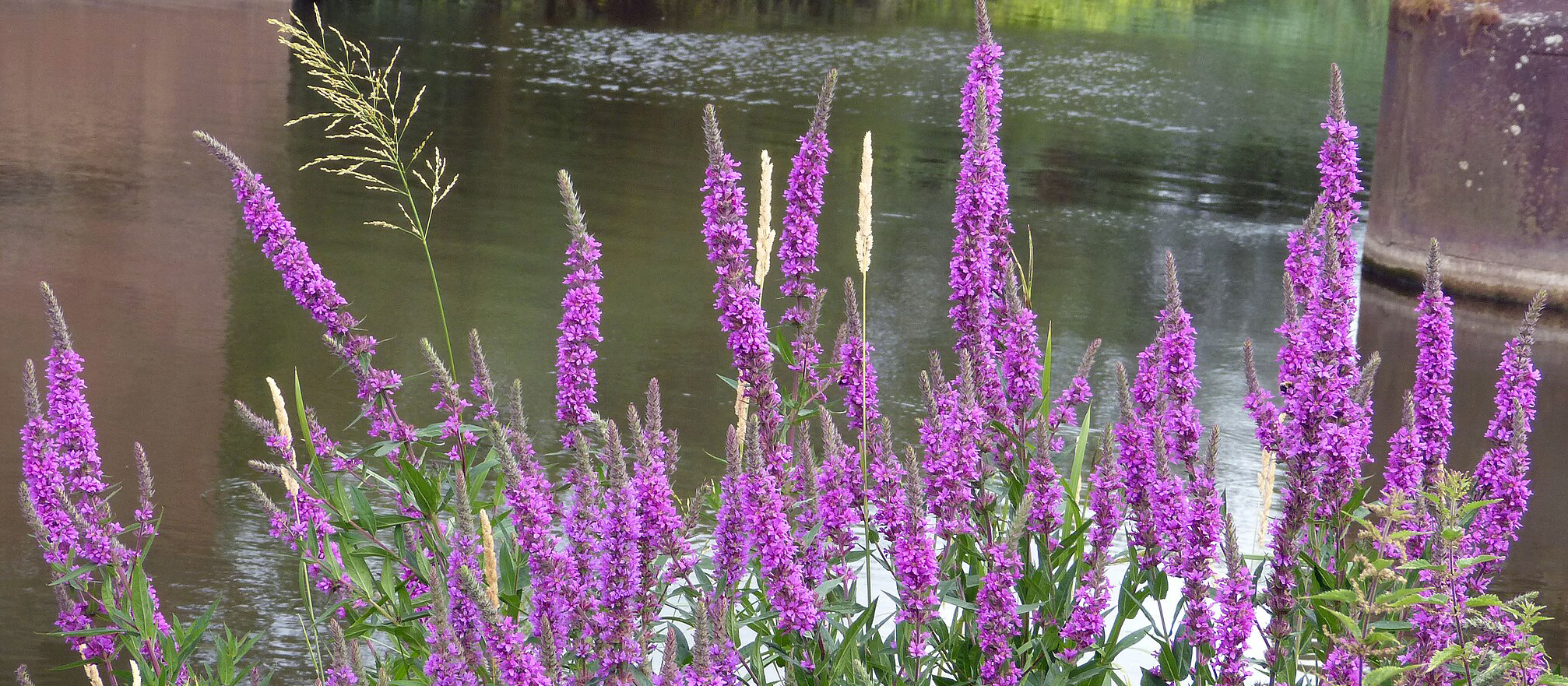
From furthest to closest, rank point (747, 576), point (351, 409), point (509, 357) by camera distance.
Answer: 1. point (509, 357)
2. point (351, 409)
3. point (747, 576)

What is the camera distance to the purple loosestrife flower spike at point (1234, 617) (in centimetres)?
313

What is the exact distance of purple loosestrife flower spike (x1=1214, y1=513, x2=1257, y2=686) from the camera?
313 centimetres

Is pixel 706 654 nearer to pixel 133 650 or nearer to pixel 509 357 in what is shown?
pixel 133 650

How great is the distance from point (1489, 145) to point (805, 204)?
771 cm

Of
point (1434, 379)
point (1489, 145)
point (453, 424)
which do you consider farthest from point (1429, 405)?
point (1489, 145)

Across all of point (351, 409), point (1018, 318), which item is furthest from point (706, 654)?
point (351, 409)

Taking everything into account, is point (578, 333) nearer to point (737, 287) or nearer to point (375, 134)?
point (737, 287)

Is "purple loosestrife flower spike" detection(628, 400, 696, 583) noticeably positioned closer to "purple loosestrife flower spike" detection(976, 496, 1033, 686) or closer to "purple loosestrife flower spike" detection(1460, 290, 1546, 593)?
"purple loosestrife flower spike" detection(976, 496, 1033, 686)

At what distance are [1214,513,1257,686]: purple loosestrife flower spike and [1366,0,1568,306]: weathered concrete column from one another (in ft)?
25.8

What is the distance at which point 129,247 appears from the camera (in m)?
10.3

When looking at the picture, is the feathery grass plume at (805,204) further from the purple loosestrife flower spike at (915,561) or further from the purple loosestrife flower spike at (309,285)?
the purple loosestrife flower spike at (309,285)

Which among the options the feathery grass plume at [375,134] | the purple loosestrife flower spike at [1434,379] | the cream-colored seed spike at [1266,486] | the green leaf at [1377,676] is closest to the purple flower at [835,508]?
the feathery grass plume at [375,134]

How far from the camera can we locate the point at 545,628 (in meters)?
2.57

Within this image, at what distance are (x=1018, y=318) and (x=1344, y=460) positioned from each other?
2.67 ft
